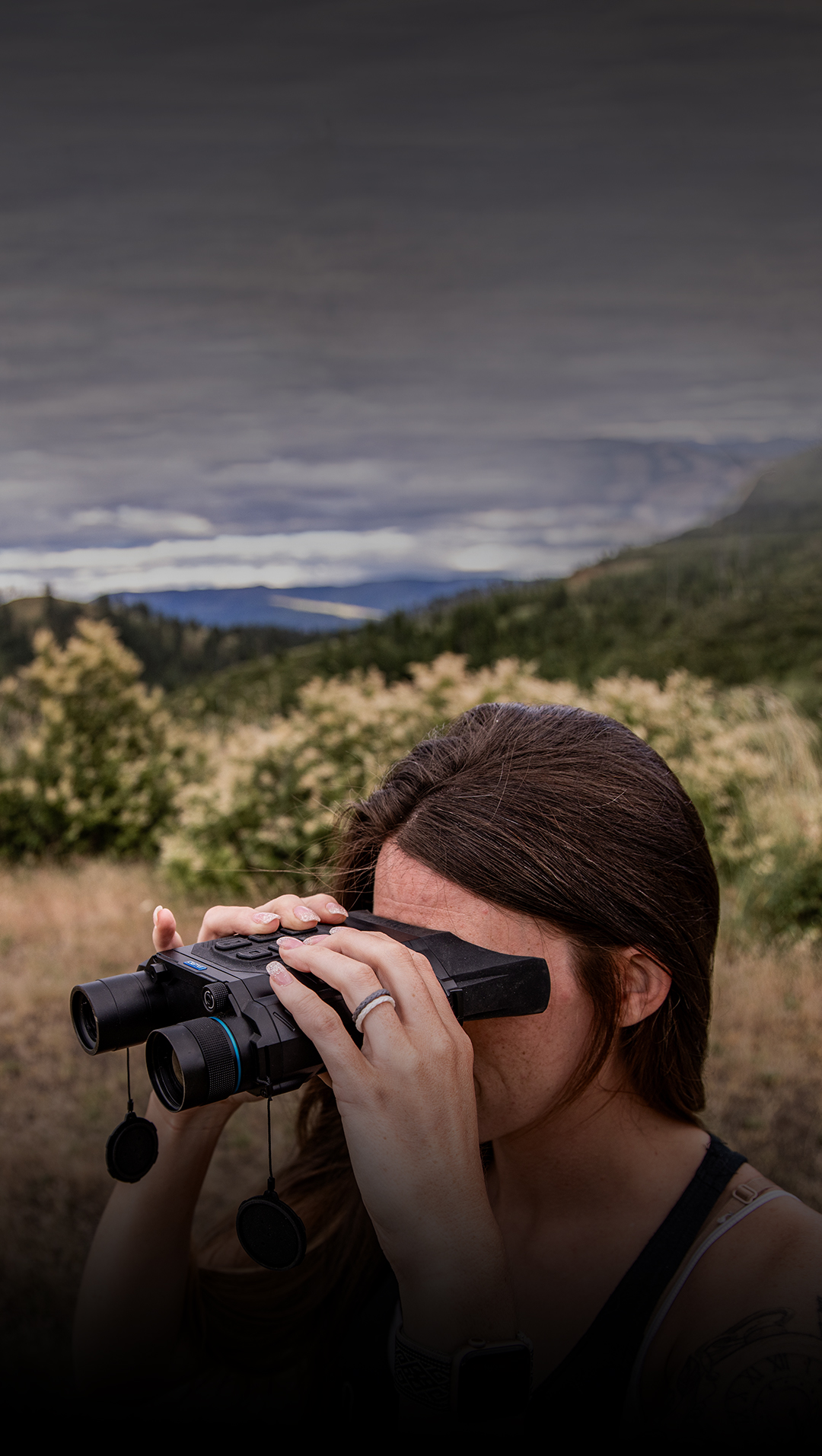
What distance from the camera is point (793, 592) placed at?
12094 mm

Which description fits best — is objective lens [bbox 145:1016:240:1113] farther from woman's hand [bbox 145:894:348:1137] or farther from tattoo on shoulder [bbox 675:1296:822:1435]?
tattoo on shoulder [bbox 675:1296:822:1435]

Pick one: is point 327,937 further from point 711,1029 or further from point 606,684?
point 606,684

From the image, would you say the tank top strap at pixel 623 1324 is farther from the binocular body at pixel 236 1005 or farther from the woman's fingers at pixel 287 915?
the woman's fingers at pixel 287 915

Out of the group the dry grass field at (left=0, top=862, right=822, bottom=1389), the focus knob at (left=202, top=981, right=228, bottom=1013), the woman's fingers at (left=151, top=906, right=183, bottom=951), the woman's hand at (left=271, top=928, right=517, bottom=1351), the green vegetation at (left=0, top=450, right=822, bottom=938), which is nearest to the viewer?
the woman's hand at (left=271, top=928, right=517, bottom=1351)

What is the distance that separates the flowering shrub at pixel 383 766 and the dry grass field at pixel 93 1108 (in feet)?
1.83

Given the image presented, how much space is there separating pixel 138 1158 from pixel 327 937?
1.69 feet

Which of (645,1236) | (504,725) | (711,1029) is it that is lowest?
(711,1029)

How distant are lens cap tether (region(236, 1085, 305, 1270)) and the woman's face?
33 cm

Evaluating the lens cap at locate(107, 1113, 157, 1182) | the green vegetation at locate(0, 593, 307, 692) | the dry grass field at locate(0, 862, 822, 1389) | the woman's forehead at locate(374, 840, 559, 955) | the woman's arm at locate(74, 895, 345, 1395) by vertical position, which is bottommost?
the dry grass field at locate(0, 862, 822, 1389)

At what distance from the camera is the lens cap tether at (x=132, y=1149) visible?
1.33m

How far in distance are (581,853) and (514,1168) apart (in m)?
0.55

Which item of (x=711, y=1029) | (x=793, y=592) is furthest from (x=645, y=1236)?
(x=793, y=592)

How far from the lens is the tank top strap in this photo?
1.18 meters

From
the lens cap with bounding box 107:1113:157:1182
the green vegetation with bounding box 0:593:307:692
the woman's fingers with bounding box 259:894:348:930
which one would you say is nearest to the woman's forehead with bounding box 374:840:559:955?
the woman's fingers with bounding box 259:894:348:930
